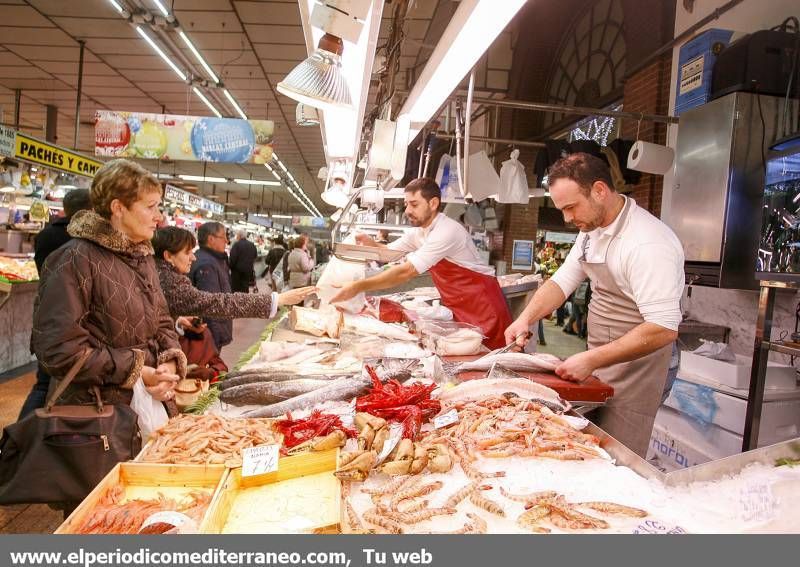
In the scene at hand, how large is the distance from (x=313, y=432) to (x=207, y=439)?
0.37 metres

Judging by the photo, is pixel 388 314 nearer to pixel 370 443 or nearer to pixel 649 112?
pixel 370 443

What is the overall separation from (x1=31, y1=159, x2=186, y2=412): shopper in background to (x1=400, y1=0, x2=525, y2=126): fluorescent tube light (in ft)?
4.67

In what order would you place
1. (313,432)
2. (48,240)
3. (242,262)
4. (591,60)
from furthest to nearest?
(242,262)
(591,60)
(48,240)
(313,432)

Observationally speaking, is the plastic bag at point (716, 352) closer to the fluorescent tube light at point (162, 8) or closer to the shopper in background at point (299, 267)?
the fluorescent tube light at point (162, 8)

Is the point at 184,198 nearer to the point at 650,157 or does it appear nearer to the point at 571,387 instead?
the point at 650,157

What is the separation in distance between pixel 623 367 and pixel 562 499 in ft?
5.64

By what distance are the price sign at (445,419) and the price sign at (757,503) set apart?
92 centimetres

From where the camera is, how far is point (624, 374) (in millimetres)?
2959

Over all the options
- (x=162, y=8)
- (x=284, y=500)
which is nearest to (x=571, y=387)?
(x=284, y=500)

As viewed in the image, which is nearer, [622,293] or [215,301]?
[622,293]

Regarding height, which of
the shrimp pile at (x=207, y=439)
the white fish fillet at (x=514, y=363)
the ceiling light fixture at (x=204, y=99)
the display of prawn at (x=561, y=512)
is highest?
the ceiling light fixture at (x=204, y=99)

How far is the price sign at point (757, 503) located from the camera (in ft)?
4.38

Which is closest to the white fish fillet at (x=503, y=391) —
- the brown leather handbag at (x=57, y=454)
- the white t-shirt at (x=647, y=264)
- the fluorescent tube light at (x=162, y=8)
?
the white t-shirt at (x=647, y=264)
